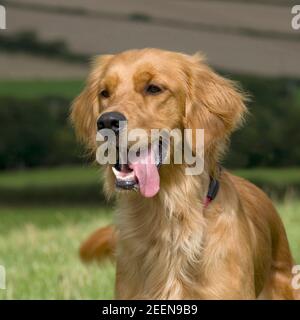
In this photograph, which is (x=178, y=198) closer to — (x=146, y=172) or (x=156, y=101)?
(x=146, y=172)

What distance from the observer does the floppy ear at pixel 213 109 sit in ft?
13.7

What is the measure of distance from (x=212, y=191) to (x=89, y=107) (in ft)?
2.32

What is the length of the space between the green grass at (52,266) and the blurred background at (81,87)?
0.12 feet

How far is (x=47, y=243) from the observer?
6.80 metres

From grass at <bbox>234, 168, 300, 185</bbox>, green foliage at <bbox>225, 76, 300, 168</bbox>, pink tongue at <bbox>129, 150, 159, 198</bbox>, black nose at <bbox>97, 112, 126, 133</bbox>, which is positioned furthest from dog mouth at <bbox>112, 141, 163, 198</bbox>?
grass at <bbox>234, 168, 300, 185</bbox>

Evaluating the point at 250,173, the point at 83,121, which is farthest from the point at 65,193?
the point at 83,121

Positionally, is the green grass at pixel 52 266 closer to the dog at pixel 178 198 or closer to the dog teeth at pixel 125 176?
the dog at pixel 178 198

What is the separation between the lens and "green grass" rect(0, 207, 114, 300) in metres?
5.07

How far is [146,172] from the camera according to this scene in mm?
3975

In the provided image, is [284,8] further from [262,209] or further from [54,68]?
[262,209]

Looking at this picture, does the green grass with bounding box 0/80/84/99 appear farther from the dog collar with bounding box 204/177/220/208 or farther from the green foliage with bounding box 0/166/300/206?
the dog collar with bounding box 204/177/220/208

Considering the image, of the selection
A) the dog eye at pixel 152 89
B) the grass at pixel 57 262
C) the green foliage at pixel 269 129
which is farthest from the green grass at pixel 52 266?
the green foliage at pixel 269 129

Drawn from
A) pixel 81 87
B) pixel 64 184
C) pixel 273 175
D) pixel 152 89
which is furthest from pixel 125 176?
pixel 81 87
